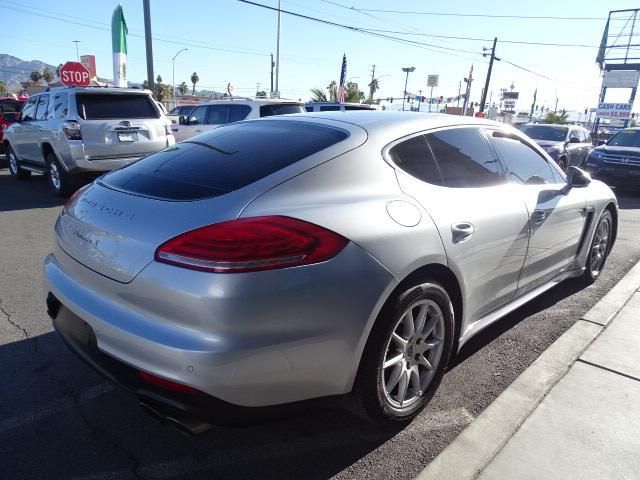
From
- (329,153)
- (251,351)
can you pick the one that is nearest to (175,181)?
(329,153)

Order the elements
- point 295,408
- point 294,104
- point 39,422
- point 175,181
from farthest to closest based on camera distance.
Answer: point 294,104
point 39,422
point 175,181
point 295,408

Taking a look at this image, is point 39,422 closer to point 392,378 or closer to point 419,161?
point 392,378

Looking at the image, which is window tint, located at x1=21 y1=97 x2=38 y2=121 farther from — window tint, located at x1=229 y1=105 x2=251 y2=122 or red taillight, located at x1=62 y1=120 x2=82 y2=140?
window tint, located at x1=229 y1=105 x2=251 y2=122

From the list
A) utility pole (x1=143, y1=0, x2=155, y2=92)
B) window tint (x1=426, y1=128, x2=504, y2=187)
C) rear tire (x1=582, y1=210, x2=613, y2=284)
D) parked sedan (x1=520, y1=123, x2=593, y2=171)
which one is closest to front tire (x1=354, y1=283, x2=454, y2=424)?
window tint (x1=426, y1=128, x2=504, y2=187)

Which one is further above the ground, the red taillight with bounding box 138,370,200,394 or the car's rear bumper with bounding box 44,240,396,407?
Result: the car's rear bumper with bounding box 44,240,396,407

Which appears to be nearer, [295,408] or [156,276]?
[156,276]

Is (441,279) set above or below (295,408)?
above

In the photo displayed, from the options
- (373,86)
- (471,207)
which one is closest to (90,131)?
(471,207)

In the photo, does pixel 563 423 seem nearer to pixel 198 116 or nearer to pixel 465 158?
pixel 465 158

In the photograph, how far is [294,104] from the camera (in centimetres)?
1094

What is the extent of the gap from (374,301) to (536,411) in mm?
1321

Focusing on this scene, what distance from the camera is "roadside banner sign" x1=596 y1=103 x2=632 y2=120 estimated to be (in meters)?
38.6

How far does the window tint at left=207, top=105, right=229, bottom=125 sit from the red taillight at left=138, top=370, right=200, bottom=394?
32.0 feet

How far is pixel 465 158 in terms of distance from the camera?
3.00m
